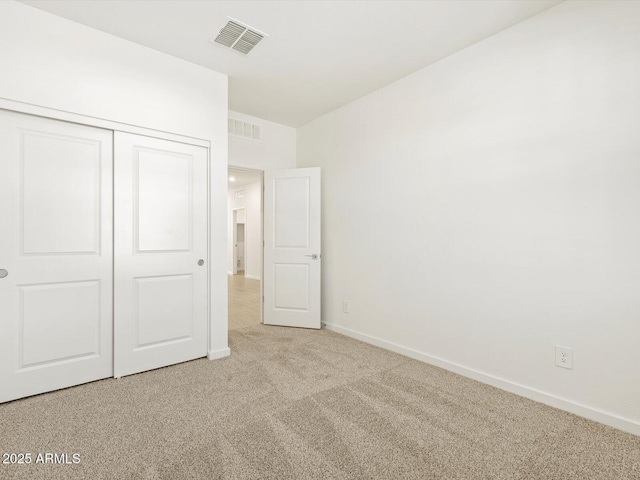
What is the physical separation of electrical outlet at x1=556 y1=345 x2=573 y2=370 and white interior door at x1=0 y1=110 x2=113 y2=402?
3383 mm

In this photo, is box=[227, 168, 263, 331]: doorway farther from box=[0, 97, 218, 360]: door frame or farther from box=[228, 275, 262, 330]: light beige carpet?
box=[0, 97, 218, 360]: door frame

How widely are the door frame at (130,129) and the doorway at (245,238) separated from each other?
2.29 meters

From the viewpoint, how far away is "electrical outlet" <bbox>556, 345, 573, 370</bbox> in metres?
2.05

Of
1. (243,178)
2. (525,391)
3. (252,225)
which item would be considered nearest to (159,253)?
(525,391)

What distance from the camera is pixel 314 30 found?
7.87 ft

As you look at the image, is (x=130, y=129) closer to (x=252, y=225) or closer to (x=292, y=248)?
(x=292, y=248)

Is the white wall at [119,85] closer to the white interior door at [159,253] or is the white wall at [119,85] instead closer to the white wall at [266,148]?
the white interior door at [159,253]

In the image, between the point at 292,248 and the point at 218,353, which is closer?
the point at 218,353

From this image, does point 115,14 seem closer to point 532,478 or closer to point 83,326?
point 83,326

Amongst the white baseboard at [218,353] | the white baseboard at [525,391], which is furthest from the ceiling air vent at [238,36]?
the white baseboard at [525,391]

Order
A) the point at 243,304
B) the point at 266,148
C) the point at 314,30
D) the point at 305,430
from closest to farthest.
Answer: the point at 305,430 < the point at 314,30 < the point at 266,148 < the point at 243,304

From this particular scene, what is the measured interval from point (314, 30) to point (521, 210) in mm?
2114

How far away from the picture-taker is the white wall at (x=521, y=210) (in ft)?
6.16

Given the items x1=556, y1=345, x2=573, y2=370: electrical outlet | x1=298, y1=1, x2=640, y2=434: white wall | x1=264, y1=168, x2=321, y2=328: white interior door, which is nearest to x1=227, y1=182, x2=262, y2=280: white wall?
x1=264, y1=168, x2=321, y2=328: white interior door
